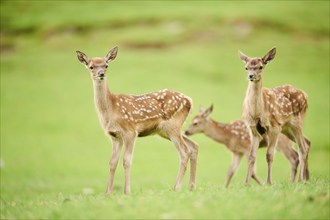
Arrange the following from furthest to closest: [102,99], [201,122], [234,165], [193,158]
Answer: [201,122] < [234,165] < [193,158] < [102,99]

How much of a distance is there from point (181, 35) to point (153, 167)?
23.8m

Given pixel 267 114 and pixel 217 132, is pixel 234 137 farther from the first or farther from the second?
pixel 267 114

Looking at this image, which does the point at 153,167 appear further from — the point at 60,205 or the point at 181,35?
the point at 181,35

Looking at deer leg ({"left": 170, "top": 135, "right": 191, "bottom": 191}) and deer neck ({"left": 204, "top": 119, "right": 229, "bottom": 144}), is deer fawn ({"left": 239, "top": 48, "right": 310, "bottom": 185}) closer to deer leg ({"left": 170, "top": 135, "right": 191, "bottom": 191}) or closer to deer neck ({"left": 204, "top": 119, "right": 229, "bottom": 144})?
deer leg ({"left": 170, "top": 135, "right": 191, "bottom": 191})

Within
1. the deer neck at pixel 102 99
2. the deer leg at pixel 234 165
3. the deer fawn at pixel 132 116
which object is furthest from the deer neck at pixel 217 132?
the deer neck at pixel 102 99

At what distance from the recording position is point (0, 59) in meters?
44.0

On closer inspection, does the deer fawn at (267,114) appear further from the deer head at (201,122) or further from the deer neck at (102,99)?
the deer head at (201,122)

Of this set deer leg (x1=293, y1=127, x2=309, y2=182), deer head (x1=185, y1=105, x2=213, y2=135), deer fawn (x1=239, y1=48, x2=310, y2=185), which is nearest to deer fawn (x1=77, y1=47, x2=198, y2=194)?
deer fawn (x1=239, y1=48, x2=310, y2=185)

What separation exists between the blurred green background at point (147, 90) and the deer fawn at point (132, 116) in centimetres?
73

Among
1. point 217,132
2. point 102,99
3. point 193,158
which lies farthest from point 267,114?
point 217,132

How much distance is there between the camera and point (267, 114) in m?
12.0

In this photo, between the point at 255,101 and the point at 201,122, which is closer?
the point at 255,101

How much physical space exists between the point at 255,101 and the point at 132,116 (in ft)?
7.84

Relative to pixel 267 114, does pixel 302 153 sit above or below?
below
